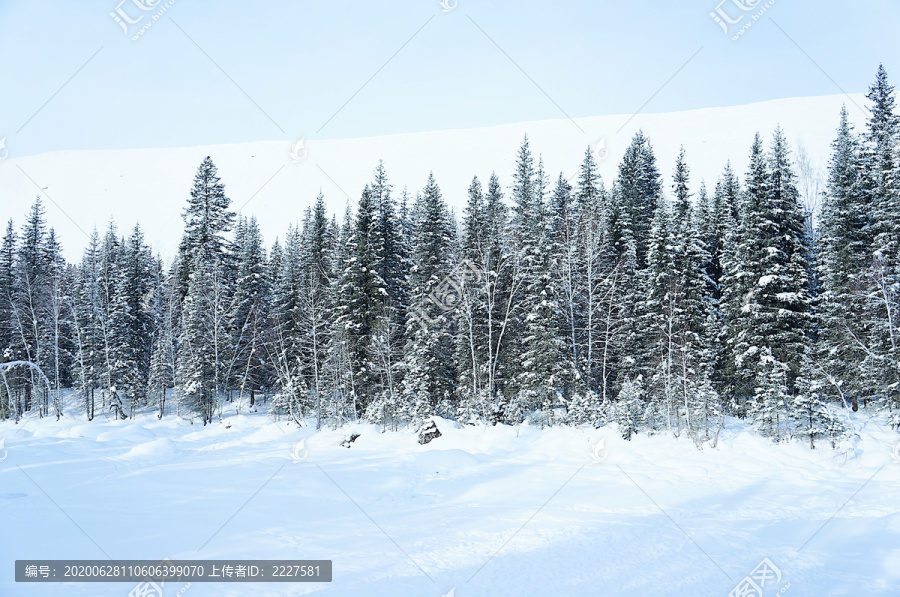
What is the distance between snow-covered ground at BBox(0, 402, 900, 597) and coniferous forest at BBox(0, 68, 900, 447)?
6692 mm

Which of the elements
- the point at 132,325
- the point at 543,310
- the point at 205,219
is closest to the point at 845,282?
the point at 543,310

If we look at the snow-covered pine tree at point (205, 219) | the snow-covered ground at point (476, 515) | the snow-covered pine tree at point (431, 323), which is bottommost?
the snow-covered ground at point (476, 515)

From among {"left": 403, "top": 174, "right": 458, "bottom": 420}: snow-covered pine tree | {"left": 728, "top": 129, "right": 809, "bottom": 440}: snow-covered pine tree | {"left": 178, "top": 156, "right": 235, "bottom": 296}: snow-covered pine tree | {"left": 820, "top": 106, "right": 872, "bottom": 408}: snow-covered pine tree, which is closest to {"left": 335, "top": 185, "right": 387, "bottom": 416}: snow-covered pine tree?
{"left": 403, "top": 174, "right": 458, "bottom": 420}: snow-covered pine tree

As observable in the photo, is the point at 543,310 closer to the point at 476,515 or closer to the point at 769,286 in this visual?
the point at 769,286

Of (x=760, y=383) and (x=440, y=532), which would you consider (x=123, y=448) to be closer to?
(x=440, y=532)

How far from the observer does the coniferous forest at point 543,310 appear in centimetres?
A: 2594

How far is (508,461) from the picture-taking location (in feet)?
57.1

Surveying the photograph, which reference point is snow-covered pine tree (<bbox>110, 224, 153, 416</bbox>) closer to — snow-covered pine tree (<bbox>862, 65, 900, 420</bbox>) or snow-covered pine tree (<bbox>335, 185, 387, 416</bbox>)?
snow-covered pine tree (<bbox>335, 185, 387, 416</bbox>)

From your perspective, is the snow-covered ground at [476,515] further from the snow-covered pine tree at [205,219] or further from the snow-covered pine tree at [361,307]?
the snow-covered pine tree at [205,219]

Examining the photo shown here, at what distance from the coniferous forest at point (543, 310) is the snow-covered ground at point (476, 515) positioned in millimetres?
6692

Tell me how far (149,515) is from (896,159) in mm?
35370

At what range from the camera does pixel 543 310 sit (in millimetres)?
28578

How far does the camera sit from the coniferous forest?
25938 millimetres

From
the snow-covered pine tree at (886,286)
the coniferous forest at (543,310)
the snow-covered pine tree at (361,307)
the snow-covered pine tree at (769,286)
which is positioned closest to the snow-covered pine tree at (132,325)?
the coniferous forest at (543,310)
